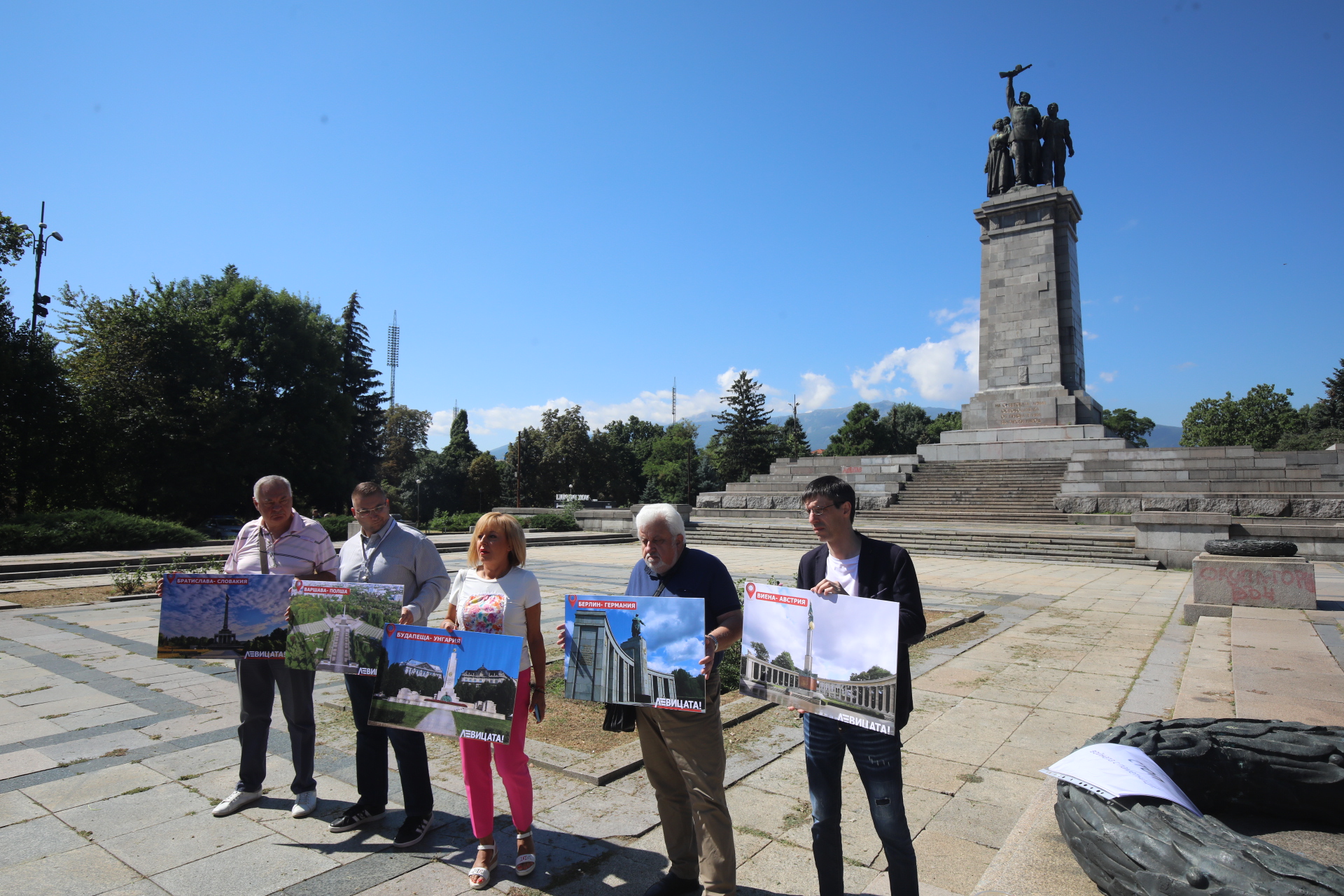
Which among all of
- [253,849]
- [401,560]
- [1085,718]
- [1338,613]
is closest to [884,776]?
[401,560]

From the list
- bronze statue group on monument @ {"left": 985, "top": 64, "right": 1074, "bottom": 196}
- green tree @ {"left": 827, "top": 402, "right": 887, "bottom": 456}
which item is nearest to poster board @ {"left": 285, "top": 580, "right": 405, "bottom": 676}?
bronze statue group on monument @ {"left": 985, "top": 64, "right": 1074, "bottom": 196}

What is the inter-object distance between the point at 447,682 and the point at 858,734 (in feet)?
6.00

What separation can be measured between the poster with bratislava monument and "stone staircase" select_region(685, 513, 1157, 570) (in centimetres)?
1256

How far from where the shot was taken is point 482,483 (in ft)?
184

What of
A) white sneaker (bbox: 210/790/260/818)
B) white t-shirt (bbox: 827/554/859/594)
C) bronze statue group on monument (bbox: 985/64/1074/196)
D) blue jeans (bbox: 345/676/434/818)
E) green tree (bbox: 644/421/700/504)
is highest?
bronze statue group on monument (bbox: 985/64/1074/196)

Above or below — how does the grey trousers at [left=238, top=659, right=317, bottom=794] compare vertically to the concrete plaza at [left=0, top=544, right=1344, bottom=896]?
above

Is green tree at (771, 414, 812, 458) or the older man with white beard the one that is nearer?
the older man with white beard

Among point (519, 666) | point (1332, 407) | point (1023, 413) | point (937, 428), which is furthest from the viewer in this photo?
point (937, 428)

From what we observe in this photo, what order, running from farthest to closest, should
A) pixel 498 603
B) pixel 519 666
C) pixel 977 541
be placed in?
pixel 977 541 → pixel 498 603 → pixel 519 666

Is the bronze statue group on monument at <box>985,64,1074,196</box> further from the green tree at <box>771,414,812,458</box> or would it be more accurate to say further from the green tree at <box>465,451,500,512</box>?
the green tree at <box>465,451,500,512</box>

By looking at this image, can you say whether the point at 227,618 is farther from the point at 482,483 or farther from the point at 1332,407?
the point at 1332,407

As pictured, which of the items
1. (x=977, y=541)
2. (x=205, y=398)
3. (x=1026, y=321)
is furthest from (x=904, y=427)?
(x=205, y=398)

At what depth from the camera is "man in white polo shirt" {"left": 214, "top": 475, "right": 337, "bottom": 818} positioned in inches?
159

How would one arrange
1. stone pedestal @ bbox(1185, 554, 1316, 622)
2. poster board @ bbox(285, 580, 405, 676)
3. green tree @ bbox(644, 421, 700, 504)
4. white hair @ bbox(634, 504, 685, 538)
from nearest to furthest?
white hair @ bbox(634, 504, 685, 538), poster board @ bbox(285, 580, 405, 676), stone pedestal @ bbox(1185, 554, 1316, 622), green tree @ bbox(644, 421, 700, 504)
